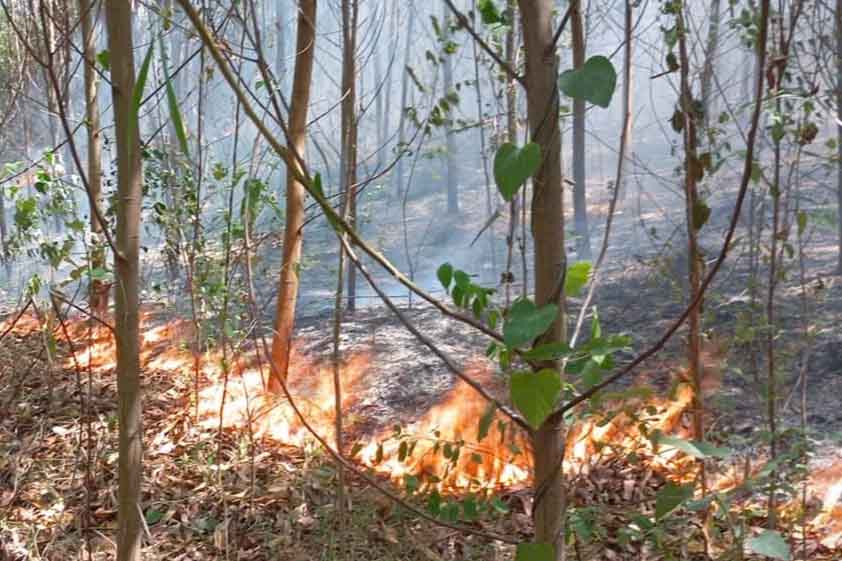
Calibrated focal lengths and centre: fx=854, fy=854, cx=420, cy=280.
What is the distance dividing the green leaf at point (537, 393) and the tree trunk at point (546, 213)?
65mm

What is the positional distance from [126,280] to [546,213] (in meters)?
0.93

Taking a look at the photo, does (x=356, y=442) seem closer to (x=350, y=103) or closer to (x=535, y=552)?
(x=350, y=103)

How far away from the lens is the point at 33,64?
18.9 ft

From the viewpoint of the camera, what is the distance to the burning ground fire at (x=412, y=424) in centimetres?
262

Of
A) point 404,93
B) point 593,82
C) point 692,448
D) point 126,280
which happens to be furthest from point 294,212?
point 593,82

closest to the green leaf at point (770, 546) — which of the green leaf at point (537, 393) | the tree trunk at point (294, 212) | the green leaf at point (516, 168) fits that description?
the green leaf at point (537, 393)

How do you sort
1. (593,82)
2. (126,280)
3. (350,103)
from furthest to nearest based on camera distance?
1. (350,103)
2. (126,280)
3. (593,82)

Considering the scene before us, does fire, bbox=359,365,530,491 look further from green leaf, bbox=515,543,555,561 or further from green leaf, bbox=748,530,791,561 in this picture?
green leaf, bbox=515,543,555,561

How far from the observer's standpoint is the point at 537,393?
2.16 feet

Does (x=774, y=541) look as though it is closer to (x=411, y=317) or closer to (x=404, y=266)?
(x=411, y=317)

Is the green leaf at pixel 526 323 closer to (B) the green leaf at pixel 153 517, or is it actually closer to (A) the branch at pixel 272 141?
(A) the branch at pixel 272 141

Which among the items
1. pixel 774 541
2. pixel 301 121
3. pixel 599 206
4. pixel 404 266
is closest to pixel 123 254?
pixel 774 541

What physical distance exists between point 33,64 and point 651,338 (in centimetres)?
443

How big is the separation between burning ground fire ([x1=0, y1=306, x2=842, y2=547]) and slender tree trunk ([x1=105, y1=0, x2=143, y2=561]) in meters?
0.71
